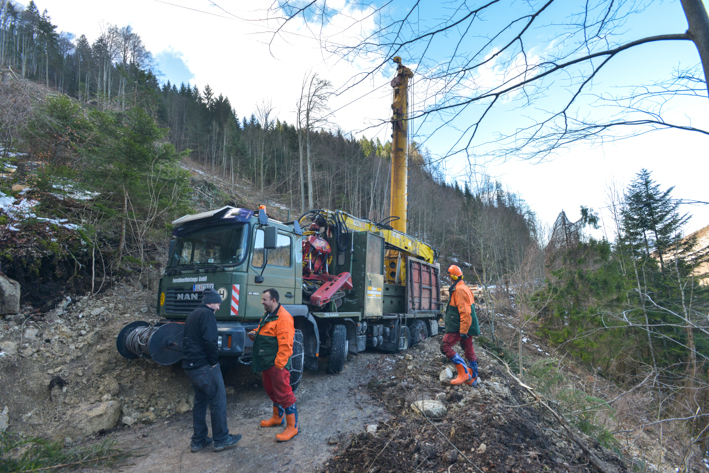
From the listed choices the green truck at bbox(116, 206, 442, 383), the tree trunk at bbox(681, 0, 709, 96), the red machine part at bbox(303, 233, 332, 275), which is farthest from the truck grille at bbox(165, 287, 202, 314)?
the tree trunk at bbox(681, 0, 709, 96)

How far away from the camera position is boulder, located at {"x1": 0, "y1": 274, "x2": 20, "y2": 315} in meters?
6.05

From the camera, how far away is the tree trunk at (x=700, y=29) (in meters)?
2.24

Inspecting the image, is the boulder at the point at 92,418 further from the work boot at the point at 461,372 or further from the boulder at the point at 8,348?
the work boot at the point at 461,372

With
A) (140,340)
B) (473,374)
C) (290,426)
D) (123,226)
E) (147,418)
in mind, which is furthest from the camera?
(123,226)

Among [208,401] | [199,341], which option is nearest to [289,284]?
[199,341]

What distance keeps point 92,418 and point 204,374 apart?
2.20 meters

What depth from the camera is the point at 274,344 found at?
169 inches

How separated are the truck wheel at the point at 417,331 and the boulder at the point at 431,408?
5.61 metres

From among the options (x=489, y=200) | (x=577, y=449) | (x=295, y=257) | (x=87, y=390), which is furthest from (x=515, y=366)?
(x=489, y=200)

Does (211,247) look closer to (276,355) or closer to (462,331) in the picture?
(276,355)

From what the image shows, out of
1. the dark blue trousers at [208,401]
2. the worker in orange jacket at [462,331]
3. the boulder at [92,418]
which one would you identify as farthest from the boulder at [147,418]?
the worker in orange jacket at [462,331]

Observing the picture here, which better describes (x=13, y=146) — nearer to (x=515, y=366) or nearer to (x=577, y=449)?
(x=577, y=449)

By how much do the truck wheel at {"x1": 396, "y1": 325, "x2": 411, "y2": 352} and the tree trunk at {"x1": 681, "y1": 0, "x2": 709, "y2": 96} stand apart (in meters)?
8.09

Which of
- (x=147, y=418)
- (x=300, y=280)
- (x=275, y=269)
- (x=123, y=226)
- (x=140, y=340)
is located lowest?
(x=147, y=418)
